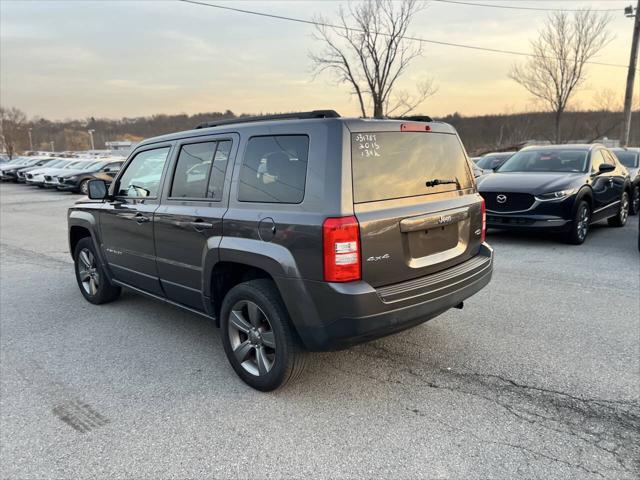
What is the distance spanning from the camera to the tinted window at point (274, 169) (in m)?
2.96

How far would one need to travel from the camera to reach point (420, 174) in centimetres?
329

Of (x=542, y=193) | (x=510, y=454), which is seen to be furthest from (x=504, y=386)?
(x=542, y=193)

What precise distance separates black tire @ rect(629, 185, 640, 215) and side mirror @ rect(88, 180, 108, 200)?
1159cm

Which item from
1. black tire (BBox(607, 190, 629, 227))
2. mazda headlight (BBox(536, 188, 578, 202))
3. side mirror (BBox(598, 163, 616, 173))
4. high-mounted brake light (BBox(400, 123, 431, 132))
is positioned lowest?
black tire (BBox(607, 190, 629, 227))

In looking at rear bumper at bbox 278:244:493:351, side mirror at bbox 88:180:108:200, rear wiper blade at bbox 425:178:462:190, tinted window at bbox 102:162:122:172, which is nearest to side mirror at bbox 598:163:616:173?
rear wiper blade at bbox 425:178:462:190

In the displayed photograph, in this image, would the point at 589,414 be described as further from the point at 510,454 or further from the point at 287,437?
the point at 287,437

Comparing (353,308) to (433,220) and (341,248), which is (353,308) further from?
(433,220)

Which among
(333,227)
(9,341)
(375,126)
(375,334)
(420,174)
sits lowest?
(9,341)

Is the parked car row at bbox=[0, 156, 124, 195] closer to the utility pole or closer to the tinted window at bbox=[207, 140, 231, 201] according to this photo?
the tinted window at bbox=[207, 140, 231, 201]

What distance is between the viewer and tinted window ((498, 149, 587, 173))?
8562 millimetres

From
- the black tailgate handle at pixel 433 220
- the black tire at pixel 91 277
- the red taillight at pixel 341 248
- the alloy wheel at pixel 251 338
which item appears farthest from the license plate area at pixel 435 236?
the black tire at pixel 91 277

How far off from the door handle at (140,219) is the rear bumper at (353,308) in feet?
5.90

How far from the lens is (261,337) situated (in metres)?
3.28

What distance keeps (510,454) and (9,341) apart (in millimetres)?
4391
